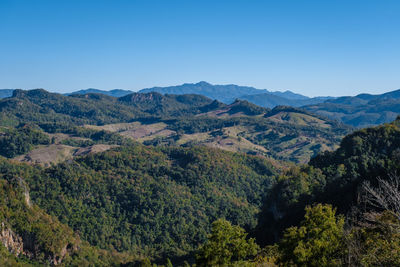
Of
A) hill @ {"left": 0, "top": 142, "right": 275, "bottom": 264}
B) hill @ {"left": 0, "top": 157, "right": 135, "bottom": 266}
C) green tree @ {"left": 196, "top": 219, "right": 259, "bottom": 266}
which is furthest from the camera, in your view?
hill @ {"left": 0, "top": 142, "right": 275, "bottom": 264}

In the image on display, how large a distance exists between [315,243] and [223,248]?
11.4 m

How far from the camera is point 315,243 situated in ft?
111

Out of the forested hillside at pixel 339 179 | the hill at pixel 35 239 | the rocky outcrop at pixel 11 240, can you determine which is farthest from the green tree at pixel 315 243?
the rocky outcrop at pixel 11 240

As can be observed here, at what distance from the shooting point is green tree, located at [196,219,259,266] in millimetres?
39219

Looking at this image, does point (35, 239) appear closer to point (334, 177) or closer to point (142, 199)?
point (142, 199)

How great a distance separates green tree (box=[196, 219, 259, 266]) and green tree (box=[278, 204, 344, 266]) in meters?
4.93

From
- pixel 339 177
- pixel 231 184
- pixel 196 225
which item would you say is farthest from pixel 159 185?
pixel 339 177

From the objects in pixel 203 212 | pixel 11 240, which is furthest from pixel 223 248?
pixel 203 212

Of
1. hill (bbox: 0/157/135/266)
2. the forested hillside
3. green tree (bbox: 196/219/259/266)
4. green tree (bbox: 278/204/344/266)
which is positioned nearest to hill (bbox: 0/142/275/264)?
hill (bbox: 0/157/135/266)

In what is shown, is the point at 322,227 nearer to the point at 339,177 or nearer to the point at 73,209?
the point at 339,177

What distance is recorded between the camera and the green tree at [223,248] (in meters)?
39.2

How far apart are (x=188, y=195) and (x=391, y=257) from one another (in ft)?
498

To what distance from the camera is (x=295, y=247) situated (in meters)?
36.4

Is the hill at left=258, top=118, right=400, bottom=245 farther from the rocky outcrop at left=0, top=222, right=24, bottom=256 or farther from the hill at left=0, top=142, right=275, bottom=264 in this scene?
the rocky outcrop at left=0, top=222, right=24, bottom=256
